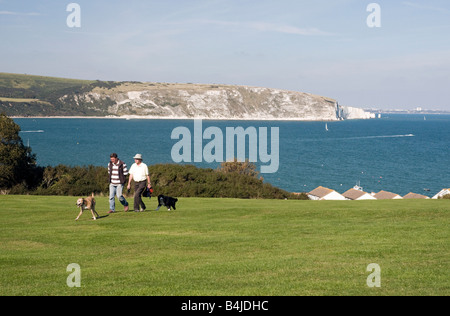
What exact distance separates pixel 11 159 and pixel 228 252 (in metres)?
30.8

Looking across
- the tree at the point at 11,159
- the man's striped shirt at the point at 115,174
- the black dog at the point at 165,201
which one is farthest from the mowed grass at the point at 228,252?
the tree at the point at 11,159

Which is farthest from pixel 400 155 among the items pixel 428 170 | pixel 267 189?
pixel 267 189

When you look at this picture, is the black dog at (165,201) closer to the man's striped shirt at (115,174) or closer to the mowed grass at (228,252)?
the mowed grass at (228,252)

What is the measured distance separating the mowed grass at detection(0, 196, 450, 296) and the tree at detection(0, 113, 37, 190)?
66.8ft

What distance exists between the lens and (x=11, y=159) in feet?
124

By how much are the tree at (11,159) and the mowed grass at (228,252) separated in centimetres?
2037

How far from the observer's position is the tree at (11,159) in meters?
37.7

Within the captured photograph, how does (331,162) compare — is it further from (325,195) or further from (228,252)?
(228,252)

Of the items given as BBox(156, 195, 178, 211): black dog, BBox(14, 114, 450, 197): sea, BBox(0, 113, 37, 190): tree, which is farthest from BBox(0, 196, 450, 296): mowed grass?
BBox(14, 114, 450, 197): sea

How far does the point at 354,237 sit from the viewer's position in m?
13.9

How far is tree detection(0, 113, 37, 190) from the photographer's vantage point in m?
37.7

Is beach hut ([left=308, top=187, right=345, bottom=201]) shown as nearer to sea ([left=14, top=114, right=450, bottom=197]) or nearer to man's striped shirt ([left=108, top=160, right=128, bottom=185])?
sea ([left=14, top=114, right=450, bottom=197])

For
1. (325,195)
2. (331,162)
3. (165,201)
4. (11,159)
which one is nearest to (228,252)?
(165,201)
